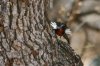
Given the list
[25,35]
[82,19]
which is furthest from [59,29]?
[82,19]

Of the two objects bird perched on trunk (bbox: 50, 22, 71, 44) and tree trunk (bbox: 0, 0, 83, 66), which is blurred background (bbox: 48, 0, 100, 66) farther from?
tree trunk (bbox: 0, 0, 83, 66)

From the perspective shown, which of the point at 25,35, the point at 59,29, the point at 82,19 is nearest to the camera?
the point at 25,35

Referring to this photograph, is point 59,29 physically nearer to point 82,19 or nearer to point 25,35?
point 25,35

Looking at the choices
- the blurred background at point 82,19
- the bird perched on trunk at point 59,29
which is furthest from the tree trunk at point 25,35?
the blurred background at point 82,19

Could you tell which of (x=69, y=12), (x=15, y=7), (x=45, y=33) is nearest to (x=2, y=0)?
(x=15, y=7)

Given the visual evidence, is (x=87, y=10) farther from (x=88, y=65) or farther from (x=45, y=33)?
(x=45, y=33)

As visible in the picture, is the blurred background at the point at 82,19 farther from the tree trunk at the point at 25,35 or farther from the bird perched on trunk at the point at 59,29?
the tree trunk at the point at 25,35
